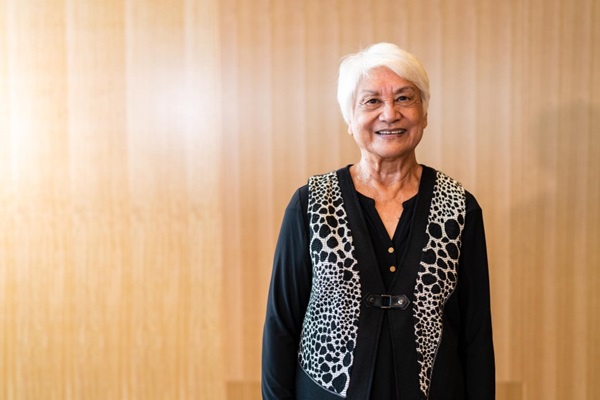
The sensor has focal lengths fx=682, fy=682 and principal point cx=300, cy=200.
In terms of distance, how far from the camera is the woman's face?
180cm

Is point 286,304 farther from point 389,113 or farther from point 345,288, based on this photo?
point 389,113

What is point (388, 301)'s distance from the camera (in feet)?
5.65

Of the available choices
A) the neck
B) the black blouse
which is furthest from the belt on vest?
the neck

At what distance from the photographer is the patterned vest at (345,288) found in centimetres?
173

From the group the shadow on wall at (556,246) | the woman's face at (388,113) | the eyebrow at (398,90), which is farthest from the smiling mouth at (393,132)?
the shadow on wall at (556,246)

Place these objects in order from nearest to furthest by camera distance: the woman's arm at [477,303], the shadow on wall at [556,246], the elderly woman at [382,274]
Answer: the elderly woman at [382,274] → the woman's arm at [477,303] → the shadow on wall at [556,246]

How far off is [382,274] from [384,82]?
503mm

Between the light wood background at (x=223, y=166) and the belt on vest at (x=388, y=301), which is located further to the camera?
the light wood background at (x=223, y=166)

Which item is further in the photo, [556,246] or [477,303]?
[556,246]

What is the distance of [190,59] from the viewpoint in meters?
3.05

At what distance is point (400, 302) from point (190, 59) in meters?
1.76

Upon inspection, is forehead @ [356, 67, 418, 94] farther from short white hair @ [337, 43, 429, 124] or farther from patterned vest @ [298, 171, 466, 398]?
patterned vest @ [298, 171, 466, 398]

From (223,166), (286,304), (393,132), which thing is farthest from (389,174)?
(223,166)

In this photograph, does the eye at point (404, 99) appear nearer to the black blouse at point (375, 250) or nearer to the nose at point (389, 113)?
the nose at point (389, 113)
